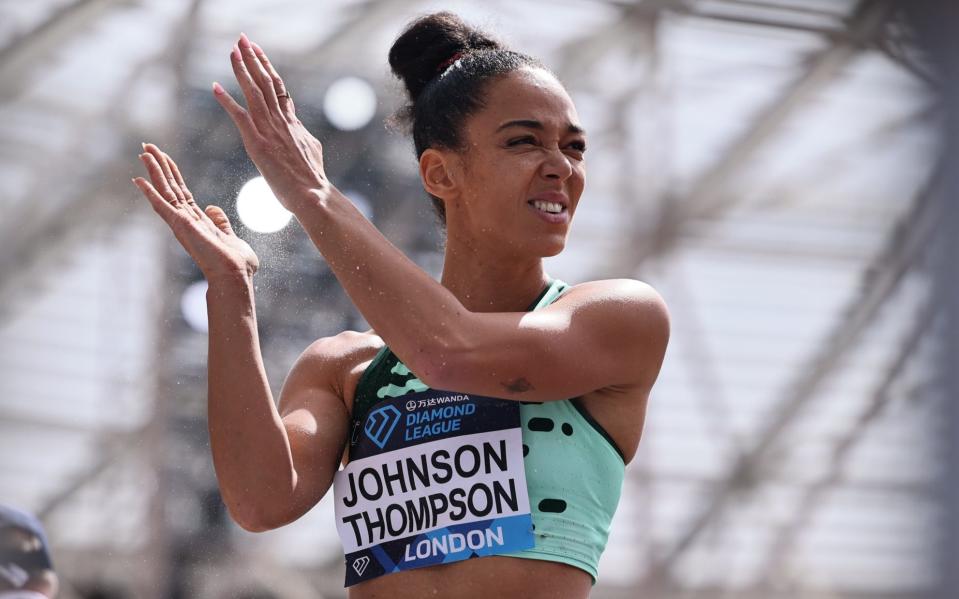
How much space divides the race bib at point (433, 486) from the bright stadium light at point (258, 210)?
0.35m

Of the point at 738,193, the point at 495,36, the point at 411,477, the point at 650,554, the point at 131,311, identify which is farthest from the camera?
the point at 738,193

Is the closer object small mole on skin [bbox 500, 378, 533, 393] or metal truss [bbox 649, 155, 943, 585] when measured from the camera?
small mole on skin [bbox 500, 378, 533, 393]

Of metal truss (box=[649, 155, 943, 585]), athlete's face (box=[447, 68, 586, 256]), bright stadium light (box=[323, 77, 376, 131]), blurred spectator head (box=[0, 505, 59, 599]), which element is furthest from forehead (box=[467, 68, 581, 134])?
metal truss (box=[649, 155, 943, 585])

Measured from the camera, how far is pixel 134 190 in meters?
4.37

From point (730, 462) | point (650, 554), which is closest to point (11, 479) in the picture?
point (650, 554)

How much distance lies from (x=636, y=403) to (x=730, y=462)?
4327 mm

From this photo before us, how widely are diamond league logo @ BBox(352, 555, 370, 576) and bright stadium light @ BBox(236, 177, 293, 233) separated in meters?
0.47

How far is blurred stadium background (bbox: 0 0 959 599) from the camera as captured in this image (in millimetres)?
4289

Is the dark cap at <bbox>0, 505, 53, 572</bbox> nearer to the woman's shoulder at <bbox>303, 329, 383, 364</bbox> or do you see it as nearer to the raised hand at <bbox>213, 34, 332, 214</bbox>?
the woman's shoulder at <bbox>303, 329, 383, 364</bbox>

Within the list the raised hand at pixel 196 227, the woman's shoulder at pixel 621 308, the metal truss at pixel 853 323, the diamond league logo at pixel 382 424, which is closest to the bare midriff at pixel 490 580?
the diamond league logo at pixel 382 424

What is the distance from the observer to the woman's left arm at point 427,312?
1383mm

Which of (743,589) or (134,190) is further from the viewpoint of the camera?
(743,589)

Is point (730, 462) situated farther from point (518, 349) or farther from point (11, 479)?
point (518, 349)

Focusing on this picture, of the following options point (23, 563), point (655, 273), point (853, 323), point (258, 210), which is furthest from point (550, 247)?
point (853, 323)
